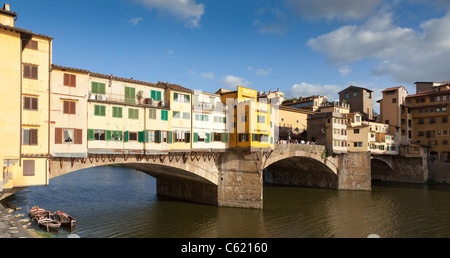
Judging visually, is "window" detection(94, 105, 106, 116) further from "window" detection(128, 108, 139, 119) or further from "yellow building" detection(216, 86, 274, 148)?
"yellow building" detection(216, 86, 274, 148)

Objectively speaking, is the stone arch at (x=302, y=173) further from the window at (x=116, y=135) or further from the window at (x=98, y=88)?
the window at (x=98, y=88)

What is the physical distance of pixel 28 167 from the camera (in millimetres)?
25172

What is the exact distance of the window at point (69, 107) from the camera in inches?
1115

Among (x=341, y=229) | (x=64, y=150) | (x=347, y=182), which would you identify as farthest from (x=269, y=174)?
(x=64, y=150)

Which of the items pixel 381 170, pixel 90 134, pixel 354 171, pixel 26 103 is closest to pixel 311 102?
pixel 354 171

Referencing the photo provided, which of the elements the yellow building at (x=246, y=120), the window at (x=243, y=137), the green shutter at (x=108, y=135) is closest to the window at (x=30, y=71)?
the green shutter at (x=108, y=135)

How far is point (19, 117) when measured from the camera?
79.7 ft

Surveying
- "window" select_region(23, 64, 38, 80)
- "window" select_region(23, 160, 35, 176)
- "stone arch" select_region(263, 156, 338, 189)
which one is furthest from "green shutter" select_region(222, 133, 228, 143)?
"window" select_region(23, 64, 38, 80)

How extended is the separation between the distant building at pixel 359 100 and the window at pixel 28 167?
263ft

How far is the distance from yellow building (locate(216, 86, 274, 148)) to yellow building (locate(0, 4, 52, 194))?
2304cm

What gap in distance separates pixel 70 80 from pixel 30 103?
446 centimetres

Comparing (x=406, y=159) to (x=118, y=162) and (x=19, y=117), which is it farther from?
(x=19, y=117)

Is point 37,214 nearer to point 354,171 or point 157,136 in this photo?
point 157,136
